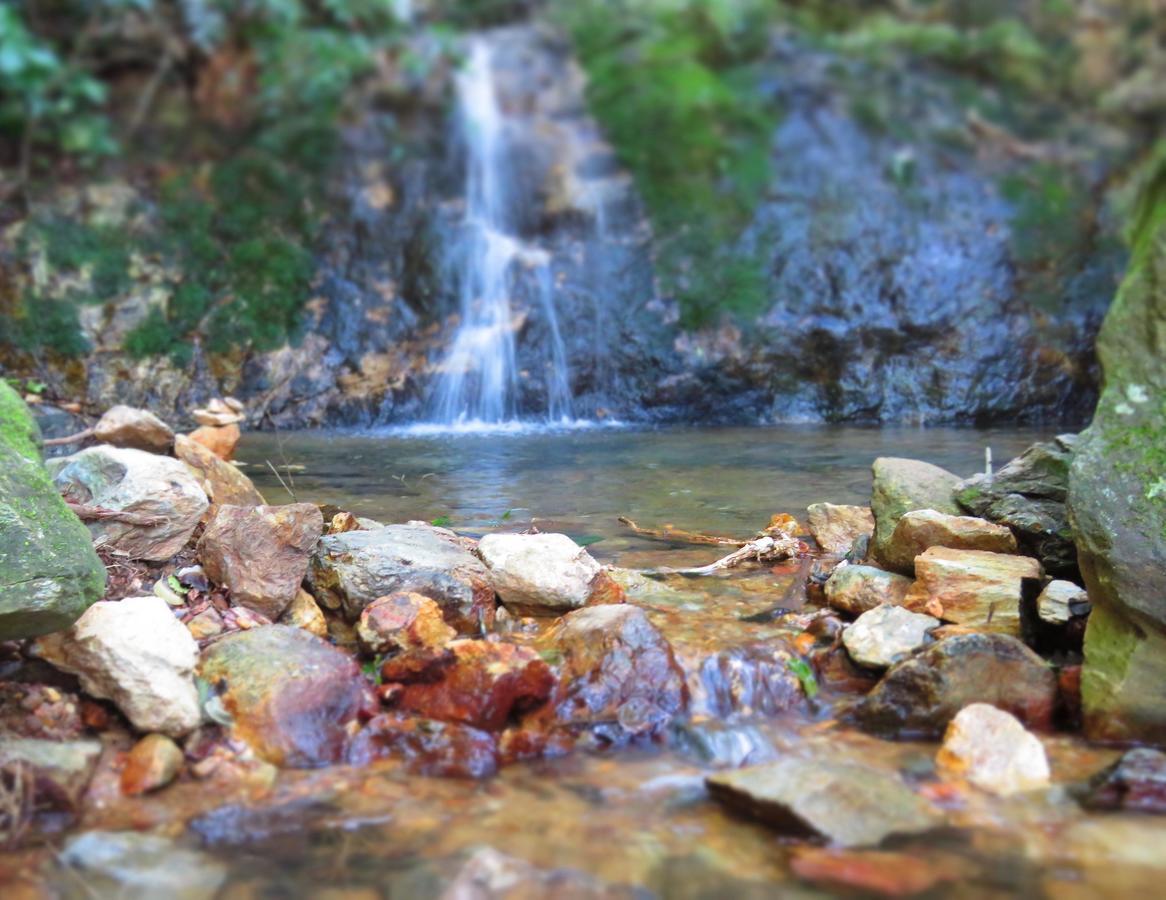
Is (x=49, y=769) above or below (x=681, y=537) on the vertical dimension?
above

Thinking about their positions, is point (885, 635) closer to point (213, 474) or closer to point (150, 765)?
point (150, 765)

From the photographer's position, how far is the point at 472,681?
2.81 meters

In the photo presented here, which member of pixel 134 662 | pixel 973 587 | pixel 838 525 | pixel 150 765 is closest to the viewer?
pixel 150 765

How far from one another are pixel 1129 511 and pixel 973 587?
67 centimetres

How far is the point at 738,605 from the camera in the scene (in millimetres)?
3680

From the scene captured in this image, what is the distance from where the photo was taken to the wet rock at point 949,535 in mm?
3631

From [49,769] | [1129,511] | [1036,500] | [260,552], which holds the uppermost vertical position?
[1129,511]

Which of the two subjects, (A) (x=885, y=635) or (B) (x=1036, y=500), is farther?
(B) (x=1036, y=500)

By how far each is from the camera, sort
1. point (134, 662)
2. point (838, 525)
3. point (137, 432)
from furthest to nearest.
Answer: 1. point (137, 432)
2. point (838, 525)
3. point (134, 662)

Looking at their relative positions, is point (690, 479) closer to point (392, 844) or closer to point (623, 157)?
point (392, 844)

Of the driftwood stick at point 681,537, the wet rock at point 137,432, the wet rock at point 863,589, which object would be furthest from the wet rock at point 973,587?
the wet rock at point 137,432

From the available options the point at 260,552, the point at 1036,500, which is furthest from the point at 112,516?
the point at 1036,500

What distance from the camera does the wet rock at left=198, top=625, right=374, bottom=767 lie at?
2648 mm

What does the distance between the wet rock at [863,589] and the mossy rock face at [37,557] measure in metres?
2.51
